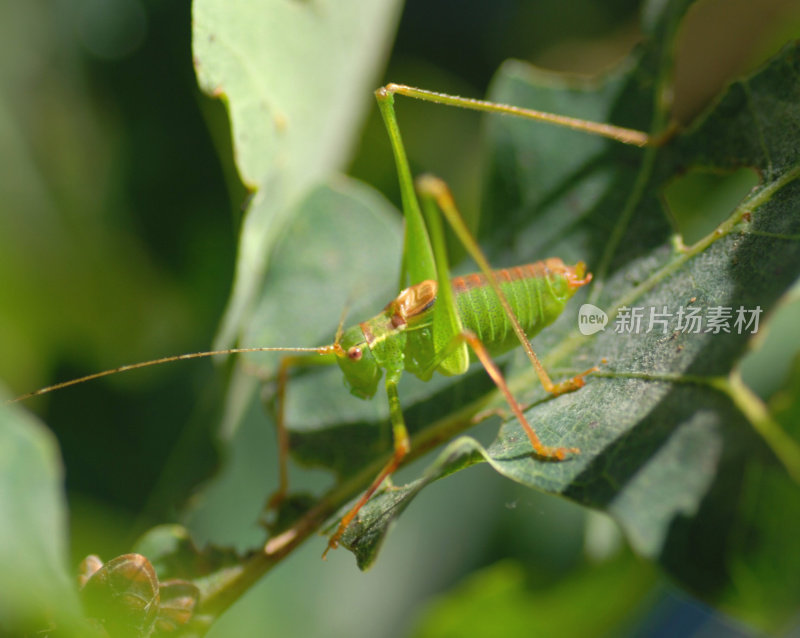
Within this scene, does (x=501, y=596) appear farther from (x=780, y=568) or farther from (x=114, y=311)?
(x=114, y=311)

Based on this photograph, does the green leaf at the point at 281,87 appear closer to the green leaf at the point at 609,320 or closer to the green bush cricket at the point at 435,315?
the green leaf at the point at 609,320

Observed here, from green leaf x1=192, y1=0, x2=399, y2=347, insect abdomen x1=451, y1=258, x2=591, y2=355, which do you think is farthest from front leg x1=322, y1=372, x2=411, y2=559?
green leaf x1=192, y1=0, x2=399, y2=347

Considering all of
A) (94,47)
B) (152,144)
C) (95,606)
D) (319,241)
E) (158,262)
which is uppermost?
(94,47)

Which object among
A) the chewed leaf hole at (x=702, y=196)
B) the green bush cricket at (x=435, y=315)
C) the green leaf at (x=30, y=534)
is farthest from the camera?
the chewed leaf hole at (x=702, y=196)

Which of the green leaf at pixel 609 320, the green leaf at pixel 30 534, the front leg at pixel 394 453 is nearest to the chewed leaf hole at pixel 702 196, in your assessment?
the green leaf at pixel 609 320

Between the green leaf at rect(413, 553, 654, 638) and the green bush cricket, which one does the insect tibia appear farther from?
the green leaf at rect(413, 553, 654, 638)

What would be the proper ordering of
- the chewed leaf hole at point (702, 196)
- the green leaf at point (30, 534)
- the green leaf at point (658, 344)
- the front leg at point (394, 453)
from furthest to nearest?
the chewed leaf hole at point (702, 196) < the front leg at point (394, 453) < the green leaf at point (658, 344) < the green leaf at point (30, 534)

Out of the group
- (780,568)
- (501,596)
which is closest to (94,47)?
(501,596)

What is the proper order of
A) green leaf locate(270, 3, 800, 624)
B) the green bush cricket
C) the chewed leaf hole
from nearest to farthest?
green leaf locate(270, 3, 800, 624) < the green bush cricket < the chewed leaf hole
